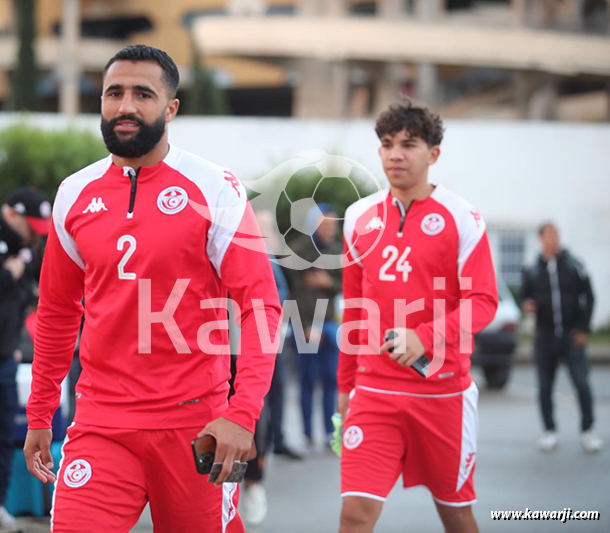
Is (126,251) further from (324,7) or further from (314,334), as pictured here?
(324,7)

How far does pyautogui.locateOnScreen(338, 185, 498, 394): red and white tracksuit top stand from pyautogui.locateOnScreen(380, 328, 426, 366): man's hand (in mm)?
208

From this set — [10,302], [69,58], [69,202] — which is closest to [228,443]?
[69,202]

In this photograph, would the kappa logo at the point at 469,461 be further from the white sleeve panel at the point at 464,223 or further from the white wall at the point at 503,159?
the white wall at the point at 503,159

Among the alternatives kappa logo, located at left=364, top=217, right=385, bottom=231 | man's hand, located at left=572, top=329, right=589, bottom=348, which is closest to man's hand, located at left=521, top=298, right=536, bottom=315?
man's hand, located at left=572, top=329, right=589, bottom=348

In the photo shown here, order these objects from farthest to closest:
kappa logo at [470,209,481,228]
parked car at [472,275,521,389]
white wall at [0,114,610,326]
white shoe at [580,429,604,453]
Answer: white wall at [0,114,610,326] → parked car at [472,275,521,389] → white shoe at [580,429,604,453] → kappa logo at [470,209,481,228]

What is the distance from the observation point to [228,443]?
288cm

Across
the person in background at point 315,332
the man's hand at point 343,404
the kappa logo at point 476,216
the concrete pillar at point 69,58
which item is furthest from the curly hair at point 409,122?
the concrete pillar at point 69,58

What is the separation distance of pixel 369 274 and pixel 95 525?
2.01 meters

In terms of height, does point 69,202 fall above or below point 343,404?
above

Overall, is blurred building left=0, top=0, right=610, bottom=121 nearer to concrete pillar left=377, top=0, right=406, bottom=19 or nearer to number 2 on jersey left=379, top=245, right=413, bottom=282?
concrete pillar left=377, top=0, right=406, bottom=19

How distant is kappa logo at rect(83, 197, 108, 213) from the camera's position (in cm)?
Result: 329

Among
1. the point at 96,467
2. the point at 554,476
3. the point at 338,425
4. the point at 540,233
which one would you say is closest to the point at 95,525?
the point at 96,467

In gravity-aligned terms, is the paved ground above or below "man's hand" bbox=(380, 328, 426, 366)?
below

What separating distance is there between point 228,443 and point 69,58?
37079 millimetres
